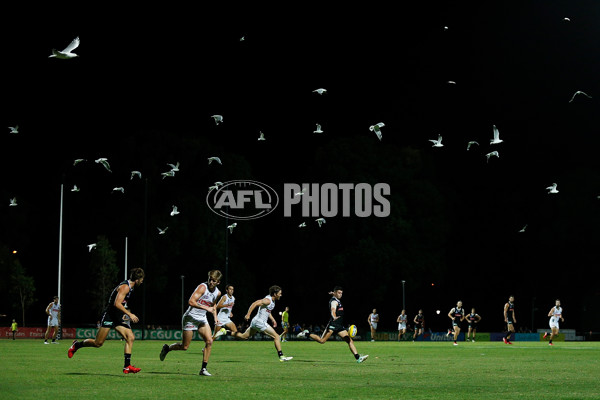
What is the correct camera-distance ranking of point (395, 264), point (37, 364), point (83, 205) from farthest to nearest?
point (83, 205) < point (395, 264) < point (37, 364)

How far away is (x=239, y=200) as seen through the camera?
74375mm

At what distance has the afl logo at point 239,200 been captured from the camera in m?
72.9

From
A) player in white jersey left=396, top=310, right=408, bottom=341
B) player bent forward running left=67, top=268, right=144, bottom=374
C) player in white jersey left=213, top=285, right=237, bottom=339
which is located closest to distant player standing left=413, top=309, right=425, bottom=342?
player in white jersey left=396, top=310, right=408, bottom=341

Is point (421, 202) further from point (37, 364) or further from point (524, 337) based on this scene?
point (37, 364)

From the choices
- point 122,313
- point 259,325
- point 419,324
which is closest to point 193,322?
point 122,313

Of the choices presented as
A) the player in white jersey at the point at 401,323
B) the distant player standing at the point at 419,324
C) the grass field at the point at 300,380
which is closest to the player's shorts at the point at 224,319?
the grass field at the point at 300,380

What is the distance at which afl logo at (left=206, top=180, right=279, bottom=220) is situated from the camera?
72875mm

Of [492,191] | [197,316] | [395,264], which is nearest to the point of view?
[197,316]

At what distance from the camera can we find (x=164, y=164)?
241ft

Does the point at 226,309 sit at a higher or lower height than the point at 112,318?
lower

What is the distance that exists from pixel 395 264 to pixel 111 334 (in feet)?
79.0

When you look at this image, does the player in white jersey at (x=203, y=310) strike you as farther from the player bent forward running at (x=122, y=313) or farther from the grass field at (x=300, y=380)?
the player bent forward running at (x=122, y=313)

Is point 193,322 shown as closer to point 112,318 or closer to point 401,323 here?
point 112,318

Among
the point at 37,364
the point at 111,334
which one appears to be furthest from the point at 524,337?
→ the point at 37,364
